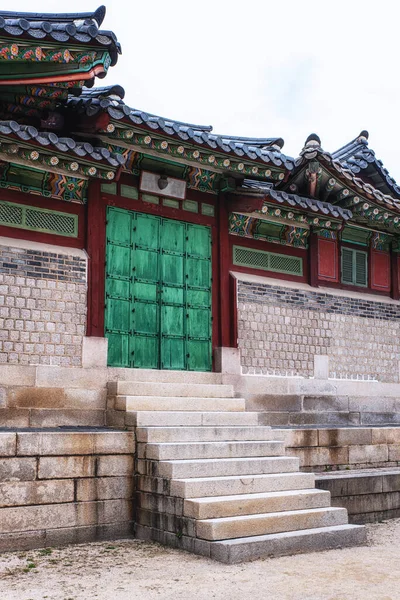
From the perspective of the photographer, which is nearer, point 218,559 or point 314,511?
point 218,559

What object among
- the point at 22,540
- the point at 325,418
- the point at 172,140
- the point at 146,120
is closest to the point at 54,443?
the point at 22,540

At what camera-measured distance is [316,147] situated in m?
11.7

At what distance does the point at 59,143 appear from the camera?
8648 mm

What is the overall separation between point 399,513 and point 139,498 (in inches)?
158

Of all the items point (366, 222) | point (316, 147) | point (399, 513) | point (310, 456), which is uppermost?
point (316, 147)

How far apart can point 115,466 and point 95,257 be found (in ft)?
11.0

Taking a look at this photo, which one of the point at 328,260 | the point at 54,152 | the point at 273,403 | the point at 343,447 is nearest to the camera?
the point at 54,152

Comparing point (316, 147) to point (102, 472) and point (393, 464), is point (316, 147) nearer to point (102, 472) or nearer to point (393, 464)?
point (393, 464)

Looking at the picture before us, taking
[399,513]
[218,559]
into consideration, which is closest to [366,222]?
[399,513]

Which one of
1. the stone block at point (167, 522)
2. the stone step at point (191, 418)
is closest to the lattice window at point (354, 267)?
the stone step at point (191, 418)

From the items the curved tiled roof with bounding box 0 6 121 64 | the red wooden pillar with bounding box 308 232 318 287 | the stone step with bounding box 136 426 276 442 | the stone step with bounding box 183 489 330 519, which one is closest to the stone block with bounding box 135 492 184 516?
the stone step with bounding box 183 489 330 519

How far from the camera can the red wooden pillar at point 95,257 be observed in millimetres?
9742

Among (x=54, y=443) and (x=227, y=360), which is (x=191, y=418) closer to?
(x=54, y=443)

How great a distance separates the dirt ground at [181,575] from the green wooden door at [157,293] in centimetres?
365
